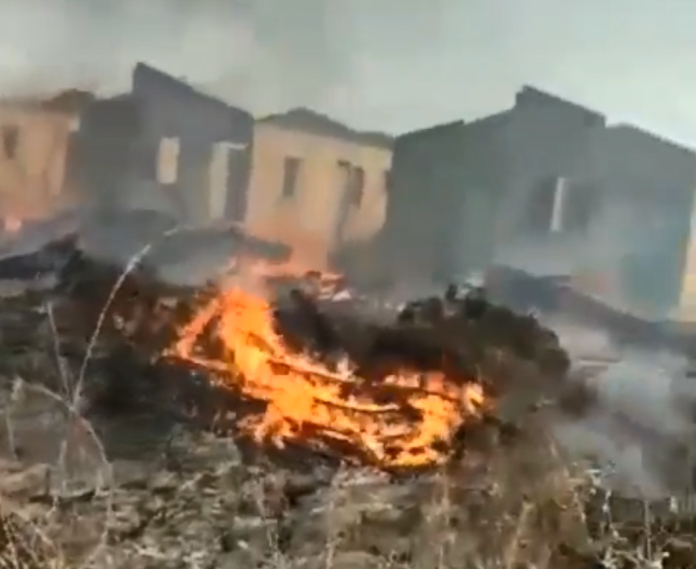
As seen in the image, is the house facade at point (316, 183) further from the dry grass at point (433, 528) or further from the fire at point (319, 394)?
the dry grass at point (433, 528)

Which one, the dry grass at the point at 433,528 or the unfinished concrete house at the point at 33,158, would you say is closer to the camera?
the dry grass at the point at 433,528

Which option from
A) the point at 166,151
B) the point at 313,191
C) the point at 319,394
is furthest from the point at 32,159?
the point at 319,394

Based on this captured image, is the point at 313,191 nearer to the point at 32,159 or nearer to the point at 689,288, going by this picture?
the point at 32,159

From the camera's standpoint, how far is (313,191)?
1618 millimetres

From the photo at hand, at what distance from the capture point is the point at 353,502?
1574 millimetres

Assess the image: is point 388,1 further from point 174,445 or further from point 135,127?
point 174,445

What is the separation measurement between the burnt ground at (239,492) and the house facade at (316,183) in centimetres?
13

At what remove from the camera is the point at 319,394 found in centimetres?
161

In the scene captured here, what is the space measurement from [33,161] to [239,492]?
1.72ft

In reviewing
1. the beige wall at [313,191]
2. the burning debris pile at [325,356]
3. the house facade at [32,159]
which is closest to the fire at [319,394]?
the burning debris pile at [325,356]

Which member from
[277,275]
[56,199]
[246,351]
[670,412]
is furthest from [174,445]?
[670,412]

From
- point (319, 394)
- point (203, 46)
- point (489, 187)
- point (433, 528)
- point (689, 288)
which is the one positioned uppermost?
point (203, 46)

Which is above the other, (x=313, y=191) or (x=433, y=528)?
(x=313, y=191)

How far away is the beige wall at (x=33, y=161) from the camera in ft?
5.41
